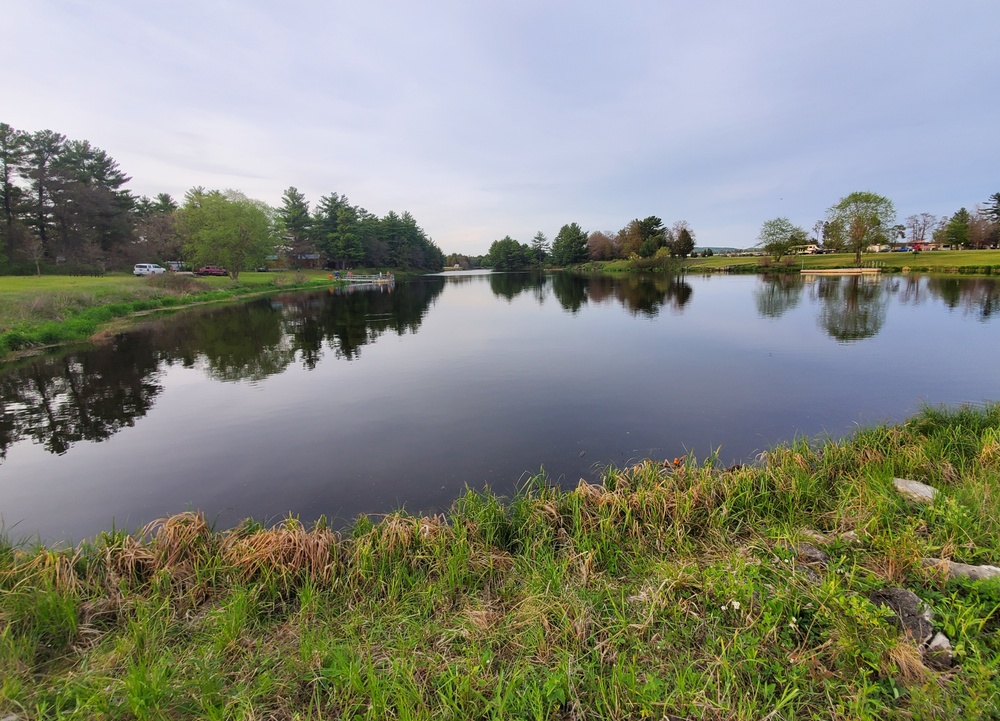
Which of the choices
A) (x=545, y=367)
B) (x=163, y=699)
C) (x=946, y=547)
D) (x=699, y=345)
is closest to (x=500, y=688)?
(x=163, y=699)

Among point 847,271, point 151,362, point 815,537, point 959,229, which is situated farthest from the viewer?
point 959,229

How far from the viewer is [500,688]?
2695 millimetres

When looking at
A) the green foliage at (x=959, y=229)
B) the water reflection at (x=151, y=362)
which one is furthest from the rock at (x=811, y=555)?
the green foliage at (x=959, y=229)

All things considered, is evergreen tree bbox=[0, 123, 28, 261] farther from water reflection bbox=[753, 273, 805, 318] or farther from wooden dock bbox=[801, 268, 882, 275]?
wooden dock bbox=[801, 268, 882, 275]

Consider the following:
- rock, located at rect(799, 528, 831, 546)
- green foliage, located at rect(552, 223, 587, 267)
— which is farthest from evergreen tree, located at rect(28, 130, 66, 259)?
green foliage, located at rect(552, 223, 587, 267)

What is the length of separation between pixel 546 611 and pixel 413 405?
7.93m

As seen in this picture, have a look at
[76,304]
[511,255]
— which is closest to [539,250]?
[511,255]

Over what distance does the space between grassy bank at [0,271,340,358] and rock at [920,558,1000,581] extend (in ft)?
Answer: 81.7

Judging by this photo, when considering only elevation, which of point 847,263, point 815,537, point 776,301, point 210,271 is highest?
point 210,271

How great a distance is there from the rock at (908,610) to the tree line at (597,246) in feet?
286

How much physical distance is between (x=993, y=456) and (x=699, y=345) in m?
11.7

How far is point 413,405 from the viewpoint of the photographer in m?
11.0

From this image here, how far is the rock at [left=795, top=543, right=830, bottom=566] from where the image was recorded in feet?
12.3

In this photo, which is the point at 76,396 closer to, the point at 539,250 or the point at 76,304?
the point at 76,304
